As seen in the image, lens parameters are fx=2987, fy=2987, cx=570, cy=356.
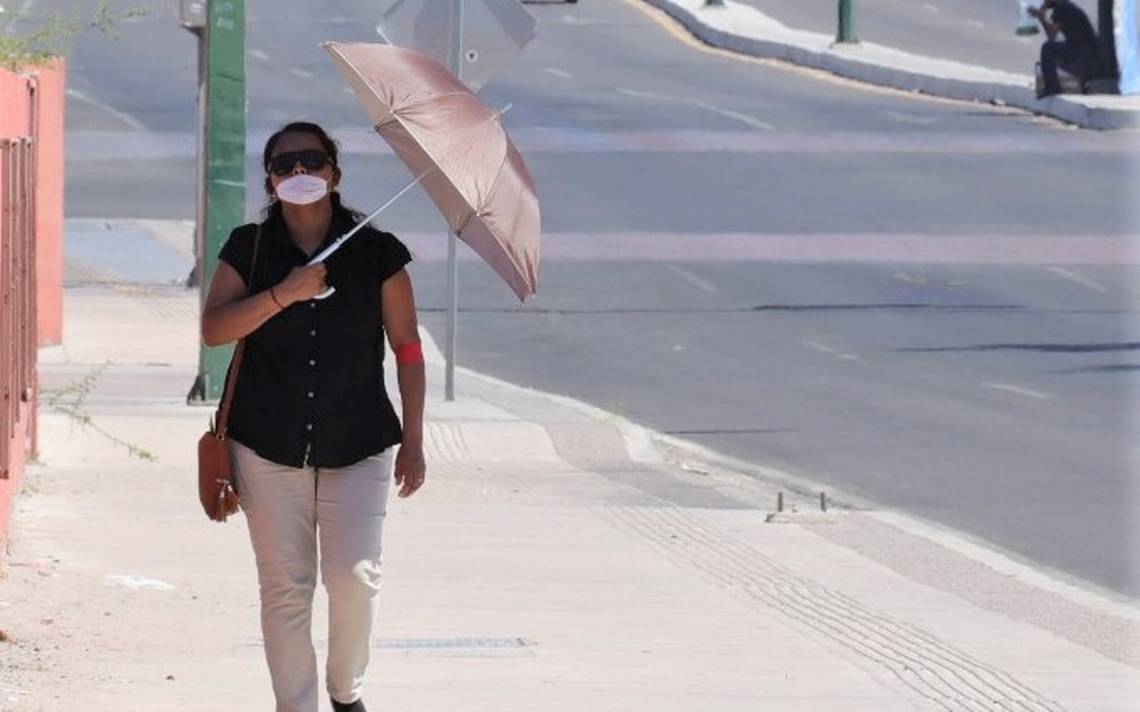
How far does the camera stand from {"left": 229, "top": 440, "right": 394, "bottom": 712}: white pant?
770 centimetres

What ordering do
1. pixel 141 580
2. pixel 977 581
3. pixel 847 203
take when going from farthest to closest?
pixel 847 203 → pixel 977 581 → pixel 141 580

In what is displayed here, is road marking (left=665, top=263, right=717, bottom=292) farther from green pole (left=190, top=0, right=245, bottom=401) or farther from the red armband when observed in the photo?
the red armband

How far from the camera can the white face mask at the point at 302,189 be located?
750 cm

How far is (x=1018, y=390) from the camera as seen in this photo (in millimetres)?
20047

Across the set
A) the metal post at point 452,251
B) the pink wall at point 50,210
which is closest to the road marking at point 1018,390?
the metal post at point 452,251

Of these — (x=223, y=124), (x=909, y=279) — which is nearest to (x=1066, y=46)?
(x=909, y=279)

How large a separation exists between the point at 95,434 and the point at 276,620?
8.68 metres

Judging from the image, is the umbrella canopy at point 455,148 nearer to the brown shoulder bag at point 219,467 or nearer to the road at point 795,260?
the brown shoulder bag at point 219,467

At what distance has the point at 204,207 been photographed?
61.2ft

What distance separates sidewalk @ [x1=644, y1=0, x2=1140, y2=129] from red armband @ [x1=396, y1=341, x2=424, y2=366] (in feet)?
107

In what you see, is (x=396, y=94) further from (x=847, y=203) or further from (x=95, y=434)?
(x=847, y=203)

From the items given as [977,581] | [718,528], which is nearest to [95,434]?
[718,528]

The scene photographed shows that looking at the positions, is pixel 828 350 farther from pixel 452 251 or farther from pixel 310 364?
pixel 310 364

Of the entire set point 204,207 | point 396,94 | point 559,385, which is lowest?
point 559,385
